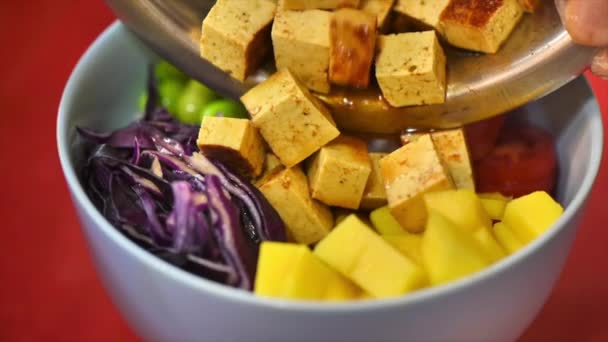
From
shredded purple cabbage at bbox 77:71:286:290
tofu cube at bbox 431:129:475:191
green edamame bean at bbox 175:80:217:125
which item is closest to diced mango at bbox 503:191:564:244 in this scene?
tofu cube at bbox 431:129:475:191

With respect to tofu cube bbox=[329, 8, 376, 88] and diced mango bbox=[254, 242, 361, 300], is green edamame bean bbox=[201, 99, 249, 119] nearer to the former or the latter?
tofu cube bbox=[329, 8, 376, 88]

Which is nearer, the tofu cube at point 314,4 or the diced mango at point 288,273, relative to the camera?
the diced mango at point 288,273

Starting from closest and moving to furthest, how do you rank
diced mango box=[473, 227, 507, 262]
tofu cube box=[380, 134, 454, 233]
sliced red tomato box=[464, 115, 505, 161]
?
diced mango box=[473, 227, 507, 262] → tofu cube box=[380, 134, 454, 233] → sliced red tomato box=[464, 115, 505, 161]

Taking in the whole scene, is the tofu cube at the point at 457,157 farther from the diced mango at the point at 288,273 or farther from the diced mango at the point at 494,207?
the diced mango at the point at 288,273

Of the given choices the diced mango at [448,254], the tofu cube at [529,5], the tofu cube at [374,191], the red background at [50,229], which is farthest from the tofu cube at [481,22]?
the red background at [50,229]

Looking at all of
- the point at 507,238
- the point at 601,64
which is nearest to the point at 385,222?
the point at 507,238

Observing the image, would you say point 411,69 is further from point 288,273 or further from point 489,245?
point 288,273

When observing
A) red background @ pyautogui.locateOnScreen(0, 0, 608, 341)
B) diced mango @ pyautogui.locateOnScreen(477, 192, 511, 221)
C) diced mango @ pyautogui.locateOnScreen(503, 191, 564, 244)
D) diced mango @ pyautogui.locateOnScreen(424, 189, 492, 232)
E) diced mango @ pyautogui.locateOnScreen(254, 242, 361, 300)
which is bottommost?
red background @ pyautogui.locateOnScreen(0, 0, 608, 341)
